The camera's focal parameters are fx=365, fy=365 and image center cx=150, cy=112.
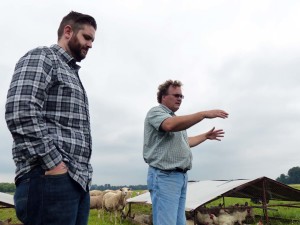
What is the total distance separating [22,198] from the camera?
2.11 meters

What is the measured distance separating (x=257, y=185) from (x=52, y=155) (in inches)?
411

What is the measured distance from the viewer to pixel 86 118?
2.47m

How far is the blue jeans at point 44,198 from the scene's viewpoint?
6.83 ft

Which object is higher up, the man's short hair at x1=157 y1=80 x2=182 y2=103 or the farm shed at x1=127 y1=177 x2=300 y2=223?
the man's short hair at x1=157 y1=80 x2=182 y2=103

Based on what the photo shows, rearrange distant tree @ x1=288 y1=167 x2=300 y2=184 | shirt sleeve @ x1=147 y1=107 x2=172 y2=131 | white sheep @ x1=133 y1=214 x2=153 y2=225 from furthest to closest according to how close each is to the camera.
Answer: distant tree @ x1=288 y1=167 x2=300 y2=184 → white sheep @ x1=133 y1=214 x2=153 y2=225 → shirt sleeve @ x1=147 y1=107 x2=172 y2=131

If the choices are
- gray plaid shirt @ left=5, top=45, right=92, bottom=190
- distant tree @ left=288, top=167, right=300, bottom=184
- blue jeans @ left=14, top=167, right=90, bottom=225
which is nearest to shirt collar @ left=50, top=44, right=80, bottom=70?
gray plaid shirt @ left=5, top=45, right=92, bottom=190

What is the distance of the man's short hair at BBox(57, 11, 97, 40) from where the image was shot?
2.56 m

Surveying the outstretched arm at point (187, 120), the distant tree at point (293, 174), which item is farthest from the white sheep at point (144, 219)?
the distant tree at point (293, 174)

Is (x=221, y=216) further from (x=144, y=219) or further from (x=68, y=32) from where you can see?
(x=68, y=32)

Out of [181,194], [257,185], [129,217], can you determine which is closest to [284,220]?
[257,185]

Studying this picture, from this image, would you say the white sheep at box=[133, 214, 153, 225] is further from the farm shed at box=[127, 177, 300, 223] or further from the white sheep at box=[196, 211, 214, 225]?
the white sheep at box=[196, 211, 214, 225]

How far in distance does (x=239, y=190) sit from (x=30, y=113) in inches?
390

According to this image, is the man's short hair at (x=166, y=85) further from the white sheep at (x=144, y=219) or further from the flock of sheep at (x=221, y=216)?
the white sheep at (x=144, y=219)

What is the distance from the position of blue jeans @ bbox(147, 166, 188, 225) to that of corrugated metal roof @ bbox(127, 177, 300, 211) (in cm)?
446
